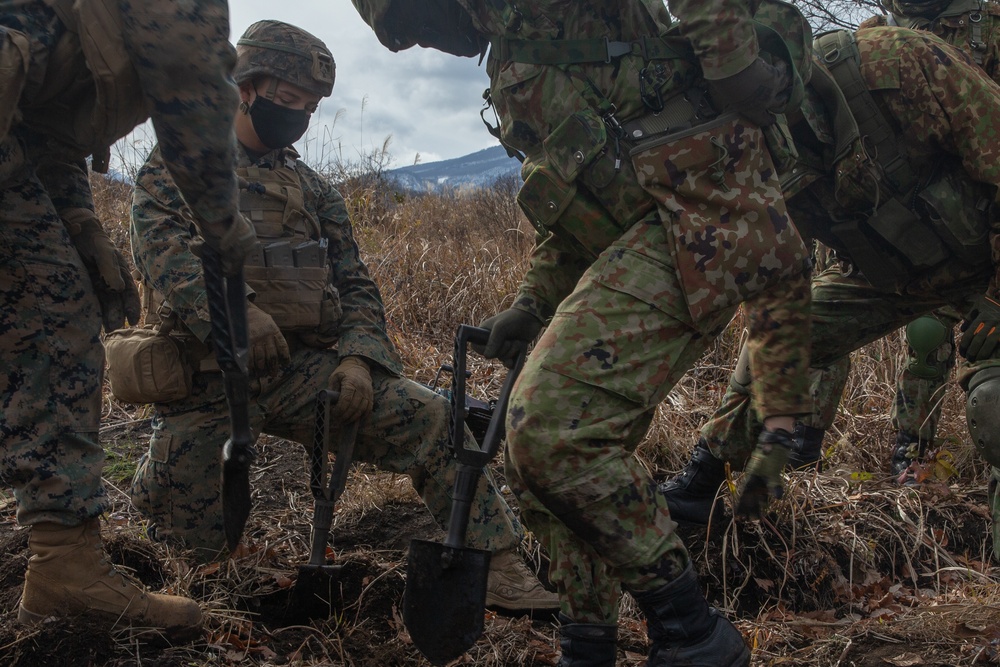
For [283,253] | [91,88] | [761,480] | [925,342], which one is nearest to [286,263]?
[283,253]

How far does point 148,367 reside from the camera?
9.72 feet

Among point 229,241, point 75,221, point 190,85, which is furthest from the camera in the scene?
point 75,221

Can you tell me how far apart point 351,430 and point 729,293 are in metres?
Result: 1.56

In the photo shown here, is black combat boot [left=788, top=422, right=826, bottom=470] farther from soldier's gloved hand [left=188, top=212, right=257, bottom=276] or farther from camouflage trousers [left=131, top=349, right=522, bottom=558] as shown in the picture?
soldier's gloved hand [left=188, top=212, right=257, bottom=276]

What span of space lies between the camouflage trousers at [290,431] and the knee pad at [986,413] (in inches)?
65.7

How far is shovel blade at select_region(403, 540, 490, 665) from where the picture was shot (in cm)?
225

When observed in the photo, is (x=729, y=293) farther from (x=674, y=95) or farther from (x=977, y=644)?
(x=977, y=644)

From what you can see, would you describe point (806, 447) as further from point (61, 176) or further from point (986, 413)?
point (61, 176)

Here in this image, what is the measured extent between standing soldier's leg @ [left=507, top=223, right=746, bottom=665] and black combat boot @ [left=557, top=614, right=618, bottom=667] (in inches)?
6.6

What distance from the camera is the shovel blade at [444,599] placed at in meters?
2.25

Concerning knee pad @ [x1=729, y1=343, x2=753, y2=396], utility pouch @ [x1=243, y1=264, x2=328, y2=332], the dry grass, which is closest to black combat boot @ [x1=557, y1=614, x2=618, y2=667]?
the dry grass

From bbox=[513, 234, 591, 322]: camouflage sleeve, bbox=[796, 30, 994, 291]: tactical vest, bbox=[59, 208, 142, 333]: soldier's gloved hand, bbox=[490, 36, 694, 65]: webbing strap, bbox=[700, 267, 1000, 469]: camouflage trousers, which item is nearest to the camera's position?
bbox=[490, 36, 694, 65]: webbing strap

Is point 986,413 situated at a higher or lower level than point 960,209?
lower

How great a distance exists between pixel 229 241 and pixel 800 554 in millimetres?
2465
